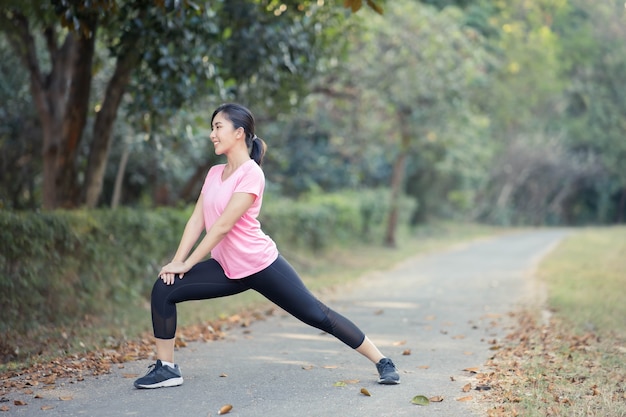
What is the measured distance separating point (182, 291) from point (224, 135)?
1.08 metres

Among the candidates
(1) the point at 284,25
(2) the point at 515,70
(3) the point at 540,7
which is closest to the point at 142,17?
(1) the point at 284,25

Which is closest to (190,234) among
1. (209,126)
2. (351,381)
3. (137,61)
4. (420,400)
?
(351,381)

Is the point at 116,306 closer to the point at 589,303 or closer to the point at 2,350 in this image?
the point at 2,350

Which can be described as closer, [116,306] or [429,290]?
[116,306]

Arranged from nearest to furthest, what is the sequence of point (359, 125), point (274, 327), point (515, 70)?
point (274, 327) < point (359, 125) < point (515, 70)

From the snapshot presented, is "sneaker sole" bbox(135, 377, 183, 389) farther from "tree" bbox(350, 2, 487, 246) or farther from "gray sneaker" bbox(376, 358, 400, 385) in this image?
"tree" bbox(350, 2, 487, 246)

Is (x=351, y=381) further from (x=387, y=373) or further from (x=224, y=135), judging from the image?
(x=224, y=135)

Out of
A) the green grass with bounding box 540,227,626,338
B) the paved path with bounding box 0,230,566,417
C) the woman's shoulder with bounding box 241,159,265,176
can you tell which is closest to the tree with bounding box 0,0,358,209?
the paved path with bounding box 0,230,566,417

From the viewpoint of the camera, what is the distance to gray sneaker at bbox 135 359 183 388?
5.92m

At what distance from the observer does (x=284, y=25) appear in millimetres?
12125

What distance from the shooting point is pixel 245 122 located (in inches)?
233

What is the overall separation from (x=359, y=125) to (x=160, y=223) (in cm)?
1012

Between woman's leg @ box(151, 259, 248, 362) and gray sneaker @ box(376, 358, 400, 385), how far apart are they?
1.14 meters

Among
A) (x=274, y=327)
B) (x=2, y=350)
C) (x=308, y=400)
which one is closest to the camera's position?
(x=308, y=400)
